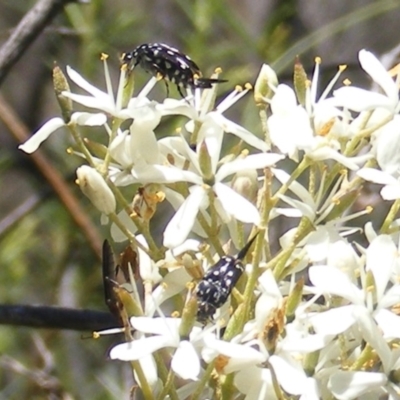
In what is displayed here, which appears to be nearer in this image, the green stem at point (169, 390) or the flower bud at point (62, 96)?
the green stem at point (169, 390)

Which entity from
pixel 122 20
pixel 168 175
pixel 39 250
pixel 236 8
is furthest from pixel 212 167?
pixel 236 8

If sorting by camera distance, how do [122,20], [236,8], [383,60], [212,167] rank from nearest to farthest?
[212,167] < [383,60] < [122,20] < [236,8]

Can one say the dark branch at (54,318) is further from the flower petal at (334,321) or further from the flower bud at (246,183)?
the flower petal at (334,321)

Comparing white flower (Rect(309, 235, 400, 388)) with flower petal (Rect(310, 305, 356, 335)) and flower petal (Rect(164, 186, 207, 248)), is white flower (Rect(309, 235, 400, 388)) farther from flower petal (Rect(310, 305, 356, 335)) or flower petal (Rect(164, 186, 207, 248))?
flower petal (Rect(164, 186, 207, 248))

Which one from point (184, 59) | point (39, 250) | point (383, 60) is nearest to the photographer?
point (184, 59)

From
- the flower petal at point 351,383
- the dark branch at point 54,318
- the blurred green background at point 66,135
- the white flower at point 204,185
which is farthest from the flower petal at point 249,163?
the blurred green background at point 66,135

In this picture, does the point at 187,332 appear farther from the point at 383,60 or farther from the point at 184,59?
the point at 383,60
